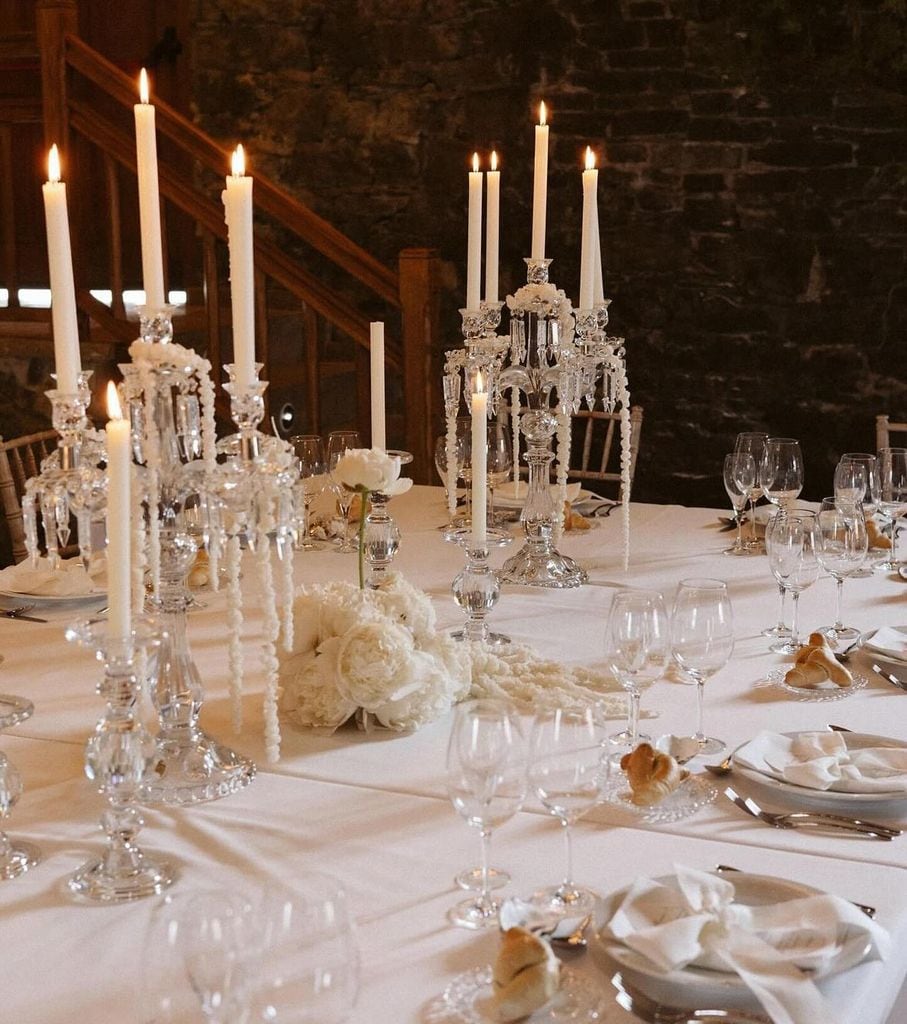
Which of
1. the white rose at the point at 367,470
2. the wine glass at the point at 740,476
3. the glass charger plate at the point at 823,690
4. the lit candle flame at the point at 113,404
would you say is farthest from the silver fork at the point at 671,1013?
the wine glass at the point at 740,476

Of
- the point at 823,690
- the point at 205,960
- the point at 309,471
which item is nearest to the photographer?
the point at 205,960

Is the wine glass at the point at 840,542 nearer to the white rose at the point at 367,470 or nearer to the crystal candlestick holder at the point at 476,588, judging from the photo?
the crystal candlestick holder at the point at 476,588

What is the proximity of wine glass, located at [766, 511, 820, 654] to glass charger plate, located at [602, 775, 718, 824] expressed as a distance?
1.86 ft

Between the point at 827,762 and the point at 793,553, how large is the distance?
542mm

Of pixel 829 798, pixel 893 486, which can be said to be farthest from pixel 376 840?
pixel 893 486

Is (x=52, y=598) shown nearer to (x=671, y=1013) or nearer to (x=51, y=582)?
(x=51, y=582)

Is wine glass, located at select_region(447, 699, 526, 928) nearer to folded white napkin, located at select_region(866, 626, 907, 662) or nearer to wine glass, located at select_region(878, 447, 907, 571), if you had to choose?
folded white napkin, located at select_region(866, 626, 907, 662)

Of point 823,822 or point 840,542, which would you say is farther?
point 840,542

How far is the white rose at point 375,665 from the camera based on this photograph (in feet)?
5.52

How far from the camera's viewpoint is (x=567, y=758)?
125 centimetres

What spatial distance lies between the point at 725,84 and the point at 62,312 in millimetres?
4186

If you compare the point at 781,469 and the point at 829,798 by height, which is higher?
the point at 781,469

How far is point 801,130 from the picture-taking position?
16.6 feet

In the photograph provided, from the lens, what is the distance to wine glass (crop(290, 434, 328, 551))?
273 centimetres
